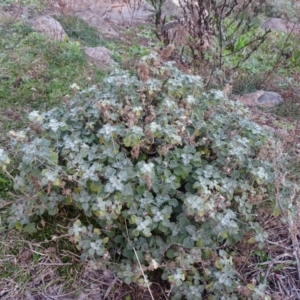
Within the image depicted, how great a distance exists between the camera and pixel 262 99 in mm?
4055

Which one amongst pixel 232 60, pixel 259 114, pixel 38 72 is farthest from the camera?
pixel 232 60

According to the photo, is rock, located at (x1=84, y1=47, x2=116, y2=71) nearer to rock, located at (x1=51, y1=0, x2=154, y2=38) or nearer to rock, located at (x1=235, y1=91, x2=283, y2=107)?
rock, located at (x1=51, y1=0, x2=154, y2=38)

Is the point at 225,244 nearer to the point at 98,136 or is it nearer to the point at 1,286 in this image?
the point at 98,136

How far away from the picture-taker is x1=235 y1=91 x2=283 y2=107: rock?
398 cm

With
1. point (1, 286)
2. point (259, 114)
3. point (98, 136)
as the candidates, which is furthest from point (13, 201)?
point (259, 114)

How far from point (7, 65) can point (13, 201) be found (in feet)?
5.89

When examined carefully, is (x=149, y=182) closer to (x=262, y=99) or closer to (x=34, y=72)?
(x=34, y=72)

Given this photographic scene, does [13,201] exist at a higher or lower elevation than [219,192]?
lower

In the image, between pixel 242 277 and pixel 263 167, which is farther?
pixel 263 167

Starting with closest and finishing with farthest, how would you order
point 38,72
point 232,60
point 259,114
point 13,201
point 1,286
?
point 1,286 < point 13,201 < point 38,72 < point 259,114 < point 232,60

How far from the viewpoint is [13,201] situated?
2062 mm

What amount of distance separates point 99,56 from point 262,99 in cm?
161

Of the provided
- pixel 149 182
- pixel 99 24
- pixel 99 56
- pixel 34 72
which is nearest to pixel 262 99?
pixel 99 56

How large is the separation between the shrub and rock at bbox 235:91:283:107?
1770 millimetres
